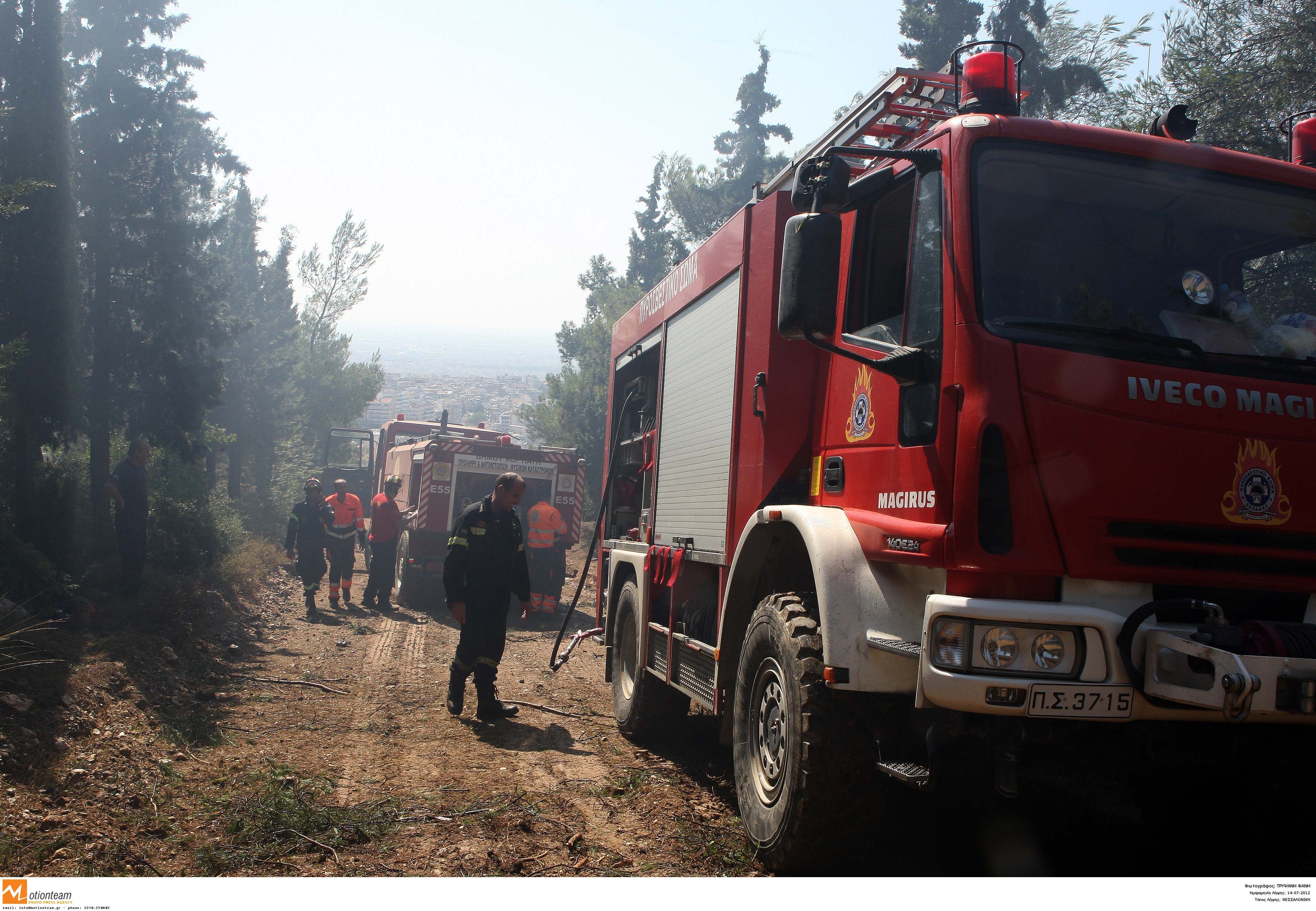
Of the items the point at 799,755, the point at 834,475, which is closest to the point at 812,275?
the point at 834,475

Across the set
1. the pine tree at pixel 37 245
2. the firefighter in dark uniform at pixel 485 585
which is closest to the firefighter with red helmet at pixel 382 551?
the pine tree at pixel 37 245

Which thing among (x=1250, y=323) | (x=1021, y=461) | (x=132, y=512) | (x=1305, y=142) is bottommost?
(x=132, y=512)

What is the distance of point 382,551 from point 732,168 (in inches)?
1379

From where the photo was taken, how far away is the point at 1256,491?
3.11 metres

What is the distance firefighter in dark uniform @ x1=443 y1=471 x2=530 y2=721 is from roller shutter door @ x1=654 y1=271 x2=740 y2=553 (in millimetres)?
1644

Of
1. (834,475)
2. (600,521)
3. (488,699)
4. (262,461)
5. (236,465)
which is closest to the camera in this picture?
(834,475)

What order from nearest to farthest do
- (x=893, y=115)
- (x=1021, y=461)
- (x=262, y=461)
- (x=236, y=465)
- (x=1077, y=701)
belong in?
(x=1077, y=701)
(x=1021, y=461)
(x=893, y=115)
(x=236, y=465)
(x=262, y=461)

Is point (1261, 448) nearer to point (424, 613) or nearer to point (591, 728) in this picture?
point (591, 728)

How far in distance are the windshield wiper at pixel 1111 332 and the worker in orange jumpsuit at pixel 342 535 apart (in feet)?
40.0

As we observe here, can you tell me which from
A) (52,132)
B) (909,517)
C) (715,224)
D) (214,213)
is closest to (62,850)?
(909,517)

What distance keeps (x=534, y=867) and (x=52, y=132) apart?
1378 centimetres

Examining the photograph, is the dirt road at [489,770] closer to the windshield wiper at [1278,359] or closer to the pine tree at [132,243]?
the windshield wiper at [1278,359]

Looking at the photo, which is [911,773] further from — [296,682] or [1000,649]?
[296,682]

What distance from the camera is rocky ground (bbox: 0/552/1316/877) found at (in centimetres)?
346
